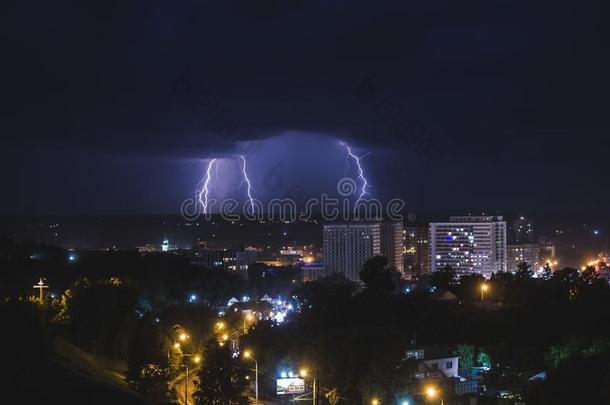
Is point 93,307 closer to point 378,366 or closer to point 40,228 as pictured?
point 378,366

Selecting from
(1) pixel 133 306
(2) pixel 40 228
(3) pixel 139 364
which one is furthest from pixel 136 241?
(3) pixel 139 364

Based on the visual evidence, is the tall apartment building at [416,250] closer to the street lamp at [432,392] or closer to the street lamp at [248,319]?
the street lamp at [248,319]

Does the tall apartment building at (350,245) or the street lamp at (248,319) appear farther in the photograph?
the tall apartment building at (350,245)

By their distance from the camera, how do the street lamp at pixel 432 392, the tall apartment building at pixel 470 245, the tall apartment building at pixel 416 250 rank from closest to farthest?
1. the street lamp at pixel 432 392
2. the tall apartment building at pixel 470 245
3. the tall apartment building at pixel 416 250

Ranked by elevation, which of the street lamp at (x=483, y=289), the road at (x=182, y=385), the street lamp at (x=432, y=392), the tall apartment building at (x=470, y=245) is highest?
the tall apartment building at (x=470, y=245)

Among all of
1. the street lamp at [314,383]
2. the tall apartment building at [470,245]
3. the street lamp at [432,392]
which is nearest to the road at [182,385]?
the street lamp at [314,383]

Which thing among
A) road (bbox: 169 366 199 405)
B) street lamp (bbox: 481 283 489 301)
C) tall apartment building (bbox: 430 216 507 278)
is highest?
tall apartment building (bbox: 430 216 507 278)

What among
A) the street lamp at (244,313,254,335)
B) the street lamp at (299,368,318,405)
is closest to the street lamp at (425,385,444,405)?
the street lamp at (299,368,318,405)

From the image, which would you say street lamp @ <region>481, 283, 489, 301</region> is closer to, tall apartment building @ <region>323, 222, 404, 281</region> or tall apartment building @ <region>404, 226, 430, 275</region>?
tall apartment building @ <region>323, 222, 404, 281</region>
